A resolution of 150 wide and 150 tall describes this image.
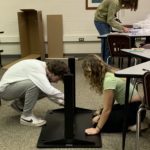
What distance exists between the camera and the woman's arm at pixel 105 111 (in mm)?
2203

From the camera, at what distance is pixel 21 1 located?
6.16m

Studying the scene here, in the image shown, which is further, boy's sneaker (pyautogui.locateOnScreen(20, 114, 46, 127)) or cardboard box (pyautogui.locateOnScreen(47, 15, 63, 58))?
cardboard box (pyautogui.locateOnScreen(47, 15, 63, 58))

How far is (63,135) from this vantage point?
7.80 ft

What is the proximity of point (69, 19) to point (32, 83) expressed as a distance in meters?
3.86

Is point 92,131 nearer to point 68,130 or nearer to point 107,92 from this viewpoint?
point 68,130

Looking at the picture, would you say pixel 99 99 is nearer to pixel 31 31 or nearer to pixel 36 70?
pixel 36 70

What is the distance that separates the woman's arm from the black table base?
0.14ft

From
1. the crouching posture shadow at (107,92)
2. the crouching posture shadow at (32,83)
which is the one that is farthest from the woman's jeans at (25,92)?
the crouching posture shadow at (107,92)

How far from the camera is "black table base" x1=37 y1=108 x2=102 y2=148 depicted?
2.28 m

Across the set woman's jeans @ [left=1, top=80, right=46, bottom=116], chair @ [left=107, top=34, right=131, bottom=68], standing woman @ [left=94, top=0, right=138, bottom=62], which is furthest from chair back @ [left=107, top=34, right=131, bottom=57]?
woman's jeans @ [left=1, top=80, right=46, bottom=116]

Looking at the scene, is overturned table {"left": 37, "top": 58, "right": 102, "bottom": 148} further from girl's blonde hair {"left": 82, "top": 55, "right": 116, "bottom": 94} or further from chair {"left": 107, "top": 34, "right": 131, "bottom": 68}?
chair {"left": 107, "top": 34, "right": 131, "bottom": 68}

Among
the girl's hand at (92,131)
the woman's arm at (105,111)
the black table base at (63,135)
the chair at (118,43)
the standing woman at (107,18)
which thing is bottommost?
the black table base at (63,135)

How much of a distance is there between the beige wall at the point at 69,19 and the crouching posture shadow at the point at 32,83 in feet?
12.2

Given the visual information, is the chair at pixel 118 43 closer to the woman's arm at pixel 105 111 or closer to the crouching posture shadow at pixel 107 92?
the crouching posture shadow at pixel 107 92
